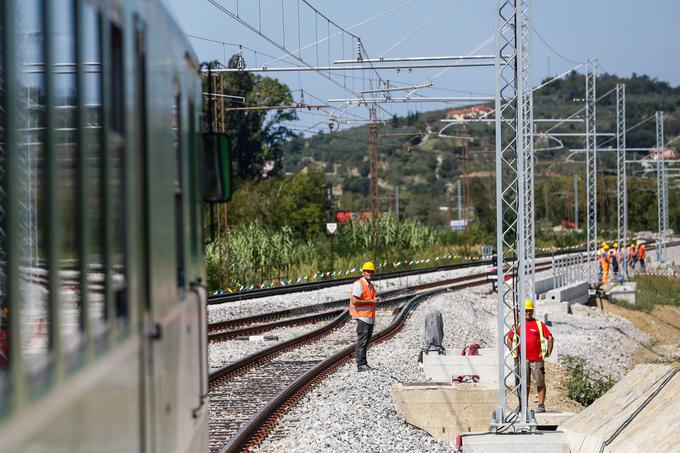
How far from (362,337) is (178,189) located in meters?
11.1

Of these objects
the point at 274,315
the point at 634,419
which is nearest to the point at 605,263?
the point at 274,315

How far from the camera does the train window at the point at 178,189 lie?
16.3 ft

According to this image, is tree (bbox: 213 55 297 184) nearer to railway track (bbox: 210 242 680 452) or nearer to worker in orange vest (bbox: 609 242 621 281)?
worker in orange vest (bbox: 609 242 621 281)

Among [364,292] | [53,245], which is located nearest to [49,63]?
[53,245]

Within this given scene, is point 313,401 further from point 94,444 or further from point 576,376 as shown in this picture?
point 94,444

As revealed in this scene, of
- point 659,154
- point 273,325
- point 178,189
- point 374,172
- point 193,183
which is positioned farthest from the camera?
point 659,154

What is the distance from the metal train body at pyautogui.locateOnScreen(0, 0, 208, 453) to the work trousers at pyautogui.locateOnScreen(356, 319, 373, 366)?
1133cm

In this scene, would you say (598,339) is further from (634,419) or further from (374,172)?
(374,172)

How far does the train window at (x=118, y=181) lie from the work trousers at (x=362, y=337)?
1253cm

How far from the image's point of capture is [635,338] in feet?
101

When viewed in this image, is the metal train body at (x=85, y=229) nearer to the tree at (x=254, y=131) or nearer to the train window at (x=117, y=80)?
the train window at (x=117, y=80)

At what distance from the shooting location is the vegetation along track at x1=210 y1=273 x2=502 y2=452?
11789 mm

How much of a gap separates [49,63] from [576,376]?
16.2 m

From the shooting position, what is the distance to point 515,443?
11.4m
